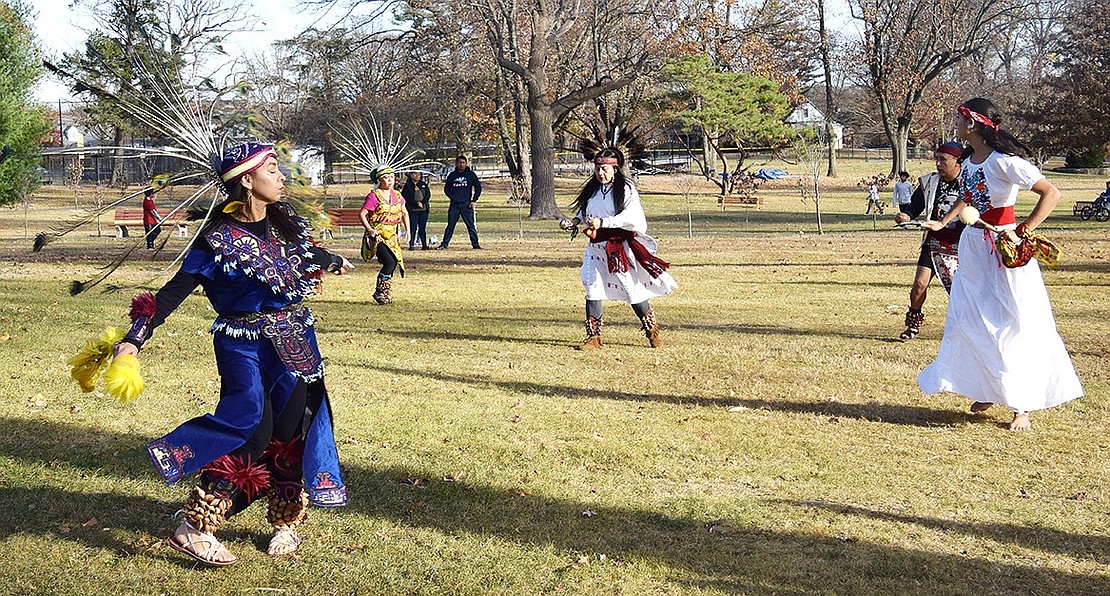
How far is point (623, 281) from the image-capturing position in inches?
432

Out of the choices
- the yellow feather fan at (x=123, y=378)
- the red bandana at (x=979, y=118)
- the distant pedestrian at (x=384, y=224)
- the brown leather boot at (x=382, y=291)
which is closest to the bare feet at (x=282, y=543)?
the yellow feather fan at (x=123, y=378)

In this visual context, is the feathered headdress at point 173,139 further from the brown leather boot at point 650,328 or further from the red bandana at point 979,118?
the brown leather boot at point 650,328

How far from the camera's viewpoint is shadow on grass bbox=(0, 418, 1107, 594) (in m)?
5.14

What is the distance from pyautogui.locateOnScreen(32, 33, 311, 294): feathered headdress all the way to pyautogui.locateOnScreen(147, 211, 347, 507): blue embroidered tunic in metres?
0.22

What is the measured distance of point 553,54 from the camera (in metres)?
45.4

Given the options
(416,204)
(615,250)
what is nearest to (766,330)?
(615,250)

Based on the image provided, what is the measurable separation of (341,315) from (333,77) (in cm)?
4391

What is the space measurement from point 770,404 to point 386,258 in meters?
7.53

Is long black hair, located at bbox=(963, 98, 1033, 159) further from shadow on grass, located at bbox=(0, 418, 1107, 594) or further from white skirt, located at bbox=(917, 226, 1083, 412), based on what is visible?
shadow on grass, located at bbox=(0, 418, 1107, 594)

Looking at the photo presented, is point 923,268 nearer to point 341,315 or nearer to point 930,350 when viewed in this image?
point 930,350

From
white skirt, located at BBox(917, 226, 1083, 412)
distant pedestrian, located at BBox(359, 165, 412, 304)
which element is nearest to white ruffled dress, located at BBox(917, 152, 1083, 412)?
white skirt, located at BBox(917, 226, 1083, 412)

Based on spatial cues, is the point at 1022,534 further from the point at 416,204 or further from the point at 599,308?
the point at 416,204

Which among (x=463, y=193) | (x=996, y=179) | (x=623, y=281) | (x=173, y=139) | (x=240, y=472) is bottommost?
(x=240, y=472)

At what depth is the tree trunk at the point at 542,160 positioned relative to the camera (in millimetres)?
34594
